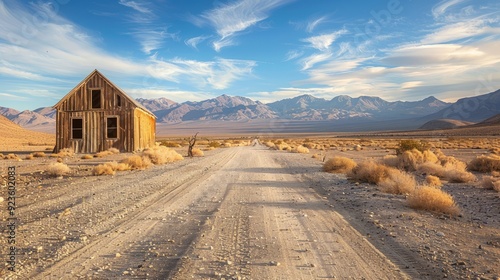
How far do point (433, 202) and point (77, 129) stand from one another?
2886cm

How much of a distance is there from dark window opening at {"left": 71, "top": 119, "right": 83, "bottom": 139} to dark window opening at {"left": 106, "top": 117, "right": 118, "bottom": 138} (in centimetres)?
228

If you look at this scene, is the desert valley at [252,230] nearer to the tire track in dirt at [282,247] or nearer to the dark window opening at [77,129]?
the tire track in dirt at [282,247]

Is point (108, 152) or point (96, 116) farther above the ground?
point (96, 116)

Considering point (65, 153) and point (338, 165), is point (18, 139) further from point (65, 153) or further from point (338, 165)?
point (338, 165)

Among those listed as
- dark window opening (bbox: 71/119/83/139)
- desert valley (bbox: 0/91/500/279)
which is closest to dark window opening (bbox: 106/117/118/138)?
dark window opening (bbox: 71/119/83/139)

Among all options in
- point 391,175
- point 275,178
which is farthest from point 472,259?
point 275,178

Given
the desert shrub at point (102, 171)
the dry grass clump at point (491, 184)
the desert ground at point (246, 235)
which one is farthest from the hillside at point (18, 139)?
the dry grass clump at point (491, 184)

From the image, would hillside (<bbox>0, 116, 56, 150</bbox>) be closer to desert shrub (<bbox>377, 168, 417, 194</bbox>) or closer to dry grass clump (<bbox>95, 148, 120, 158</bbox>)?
dry grass clump (<bbox>95, 148, 120, 158</bbox>)

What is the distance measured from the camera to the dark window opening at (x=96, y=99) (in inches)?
1170

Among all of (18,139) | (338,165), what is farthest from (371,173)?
(18,139)

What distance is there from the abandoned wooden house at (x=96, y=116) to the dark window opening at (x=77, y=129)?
0.70ft

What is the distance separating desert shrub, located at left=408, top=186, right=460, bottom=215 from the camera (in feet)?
26.9

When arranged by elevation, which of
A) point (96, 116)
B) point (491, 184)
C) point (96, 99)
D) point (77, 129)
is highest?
point (96, 99)

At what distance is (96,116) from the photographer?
29.4 m
